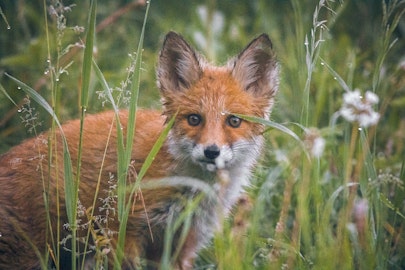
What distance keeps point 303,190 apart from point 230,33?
421 centimetres

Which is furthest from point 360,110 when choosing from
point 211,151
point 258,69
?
point 258,69

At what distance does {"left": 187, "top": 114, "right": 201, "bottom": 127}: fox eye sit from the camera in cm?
483

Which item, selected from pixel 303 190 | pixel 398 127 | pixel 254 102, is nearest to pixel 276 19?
pixel 398 127

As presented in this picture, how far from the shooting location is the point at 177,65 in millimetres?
5125

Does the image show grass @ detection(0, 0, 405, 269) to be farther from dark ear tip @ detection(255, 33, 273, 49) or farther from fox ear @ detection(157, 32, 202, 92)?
fox ear @ detection(157, 32, 202, 92)

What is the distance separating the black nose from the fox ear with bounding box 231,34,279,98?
28.4 inches

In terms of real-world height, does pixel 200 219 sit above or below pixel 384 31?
below

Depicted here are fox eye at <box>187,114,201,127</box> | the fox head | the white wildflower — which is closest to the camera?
the white wildflower

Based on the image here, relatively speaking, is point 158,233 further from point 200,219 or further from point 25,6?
point 25,6

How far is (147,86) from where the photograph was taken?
7.65 m

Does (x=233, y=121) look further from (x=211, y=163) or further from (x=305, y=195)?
(x=305, y=195)

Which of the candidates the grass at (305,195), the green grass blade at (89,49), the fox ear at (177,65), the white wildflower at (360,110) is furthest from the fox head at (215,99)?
the white wildflower at (360,110)

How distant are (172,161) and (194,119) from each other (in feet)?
0.97

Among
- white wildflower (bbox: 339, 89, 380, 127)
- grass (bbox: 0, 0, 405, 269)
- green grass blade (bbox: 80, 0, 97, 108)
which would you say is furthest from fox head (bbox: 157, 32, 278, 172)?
white wildflower (bbox: 339, 89, 380, 127)
